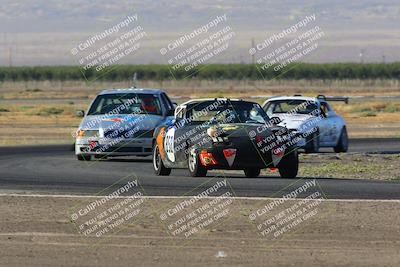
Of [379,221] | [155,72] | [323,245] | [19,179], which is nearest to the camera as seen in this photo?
[323,245]

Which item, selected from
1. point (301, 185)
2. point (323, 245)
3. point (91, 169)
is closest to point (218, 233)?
point (323, 245)

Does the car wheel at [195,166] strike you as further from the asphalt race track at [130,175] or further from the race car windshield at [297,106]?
the race car windshield at [297,106]

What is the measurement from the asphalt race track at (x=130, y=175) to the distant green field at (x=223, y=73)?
101 m

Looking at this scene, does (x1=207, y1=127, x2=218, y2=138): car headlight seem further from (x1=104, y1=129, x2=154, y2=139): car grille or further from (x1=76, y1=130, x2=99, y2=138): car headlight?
(x1=76, y1=130, x2=99, y2=138): car headlight

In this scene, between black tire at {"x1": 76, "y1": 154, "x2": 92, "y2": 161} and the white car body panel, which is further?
the white car body panel

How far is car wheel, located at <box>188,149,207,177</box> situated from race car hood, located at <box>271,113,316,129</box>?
7591 mm

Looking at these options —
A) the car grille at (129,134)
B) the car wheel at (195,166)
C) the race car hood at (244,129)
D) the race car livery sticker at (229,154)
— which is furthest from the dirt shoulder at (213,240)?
the car grille at (129,134)

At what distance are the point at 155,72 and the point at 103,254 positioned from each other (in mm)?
122878

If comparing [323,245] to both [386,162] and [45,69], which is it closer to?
[386,162]

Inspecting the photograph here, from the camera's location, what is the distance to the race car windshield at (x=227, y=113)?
71.8ft

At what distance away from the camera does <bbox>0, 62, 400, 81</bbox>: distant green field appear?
130 m

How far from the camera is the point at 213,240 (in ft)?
45.2

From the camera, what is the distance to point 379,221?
50.5 ft

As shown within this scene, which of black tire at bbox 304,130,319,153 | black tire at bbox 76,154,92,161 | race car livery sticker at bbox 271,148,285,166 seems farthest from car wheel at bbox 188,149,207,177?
black tire at bbox 304,130,319,153
